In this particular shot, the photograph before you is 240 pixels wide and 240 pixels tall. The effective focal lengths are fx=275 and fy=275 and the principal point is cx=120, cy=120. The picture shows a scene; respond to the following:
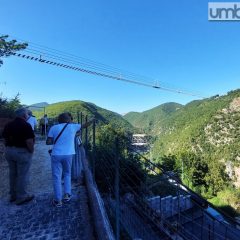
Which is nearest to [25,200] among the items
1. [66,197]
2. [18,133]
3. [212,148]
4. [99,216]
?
[66,197]

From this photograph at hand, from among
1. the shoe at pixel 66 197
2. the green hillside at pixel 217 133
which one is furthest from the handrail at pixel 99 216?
the green hillside at pixel 217 133

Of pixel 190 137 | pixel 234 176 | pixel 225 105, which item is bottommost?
pixel 234 176

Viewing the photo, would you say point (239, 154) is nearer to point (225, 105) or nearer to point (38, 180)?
point (225, 105)

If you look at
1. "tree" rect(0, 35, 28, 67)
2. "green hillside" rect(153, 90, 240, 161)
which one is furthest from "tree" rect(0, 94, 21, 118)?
"green hillside" rect(153, 90, 240, 161)

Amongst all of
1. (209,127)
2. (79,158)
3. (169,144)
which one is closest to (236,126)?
(209,127)

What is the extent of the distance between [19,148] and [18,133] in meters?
0.25

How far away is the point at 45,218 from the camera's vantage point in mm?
4199

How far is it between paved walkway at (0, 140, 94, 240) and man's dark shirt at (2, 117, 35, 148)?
1.07 metres

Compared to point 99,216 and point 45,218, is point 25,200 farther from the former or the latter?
point 99,216

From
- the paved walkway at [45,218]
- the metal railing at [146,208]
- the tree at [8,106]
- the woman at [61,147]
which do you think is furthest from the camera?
the tree at [8,106]

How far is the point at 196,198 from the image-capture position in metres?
1.66

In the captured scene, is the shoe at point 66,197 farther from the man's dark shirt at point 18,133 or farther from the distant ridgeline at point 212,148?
the distant ridgeline at point 212,148

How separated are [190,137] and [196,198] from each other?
96.0 meters

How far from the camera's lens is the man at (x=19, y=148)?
452 cm
